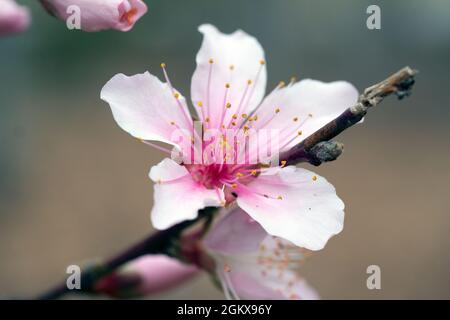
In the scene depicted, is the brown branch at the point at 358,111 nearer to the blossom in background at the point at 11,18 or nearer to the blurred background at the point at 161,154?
the blossom in background at the point at 11,18

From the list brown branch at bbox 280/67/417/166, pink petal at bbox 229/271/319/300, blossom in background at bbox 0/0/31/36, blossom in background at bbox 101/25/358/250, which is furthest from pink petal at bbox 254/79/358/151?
blossom in background at bbox 0/0/31/36

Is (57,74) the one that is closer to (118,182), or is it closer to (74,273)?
(118,182)

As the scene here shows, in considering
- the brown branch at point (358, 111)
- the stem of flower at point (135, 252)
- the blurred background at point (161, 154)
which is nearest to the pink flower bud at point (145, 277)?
the stem of flower at point (135, 252)

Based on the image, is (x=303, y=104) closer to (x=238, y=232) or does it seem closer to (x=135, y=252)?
(x=238, y=232)

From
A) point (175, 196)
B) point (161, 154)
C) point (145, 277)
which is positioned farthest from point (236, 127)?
point (161, 154)

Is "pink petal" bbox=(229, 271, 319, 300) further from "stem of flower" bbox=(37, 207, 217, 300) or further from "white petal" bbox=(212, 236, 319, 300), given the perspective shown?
"stem of flower" bbox=(37, 207, 217, 300)

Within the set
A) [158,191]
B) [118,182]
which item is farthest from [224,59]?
[118,182]
